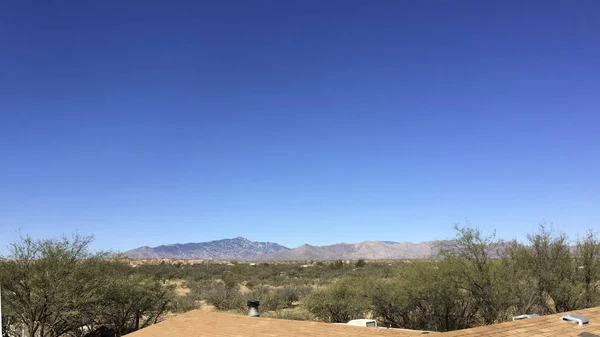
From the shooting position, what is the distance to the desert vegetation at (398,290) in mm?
22984

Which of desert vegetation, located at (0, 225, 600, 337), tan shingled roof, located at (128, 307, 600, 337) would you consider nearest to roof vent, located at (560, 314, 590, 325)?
tan shingled roof, located at (128, 307, 600, 337)

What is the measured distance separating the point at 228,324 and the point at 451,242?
1554cm

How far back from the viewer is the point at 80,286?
23891 millimetres

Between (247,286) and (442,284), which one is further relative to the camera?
(247,286)

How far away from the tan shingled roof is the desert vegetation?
1031cm

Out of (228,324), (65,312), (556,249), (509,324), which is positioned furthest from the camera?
(556,249)

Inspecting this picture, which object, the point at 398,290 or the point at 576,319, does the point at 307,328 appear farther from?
the point at 398,290

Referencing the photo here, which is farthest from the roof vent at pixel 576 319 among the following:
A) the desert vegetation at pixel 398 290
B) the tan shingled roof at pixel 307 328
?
the desert vegetation at pixel 398 290

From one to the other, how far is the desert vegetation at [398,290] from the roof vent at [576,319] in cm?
1466

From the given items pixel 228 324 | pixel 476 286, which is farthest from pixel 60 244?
pixel 476 286

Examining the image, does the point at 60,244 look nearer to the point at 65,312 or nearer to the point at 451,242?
the point at 65,312

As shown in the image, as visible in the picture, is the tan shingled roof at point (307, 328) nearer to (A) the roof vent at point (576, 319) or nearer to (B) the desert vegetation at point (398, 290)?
(A) the roof vent at point (576, 319)

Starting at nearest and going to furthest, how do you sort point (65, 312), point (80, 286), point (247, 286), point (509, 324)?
1. point (509, 324)
2. point (65, 312)
3. point (80, 286)
4. point (247, 286)

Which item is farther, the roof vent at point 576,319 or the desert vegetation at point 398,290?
the desert vegetation at point 398,290
